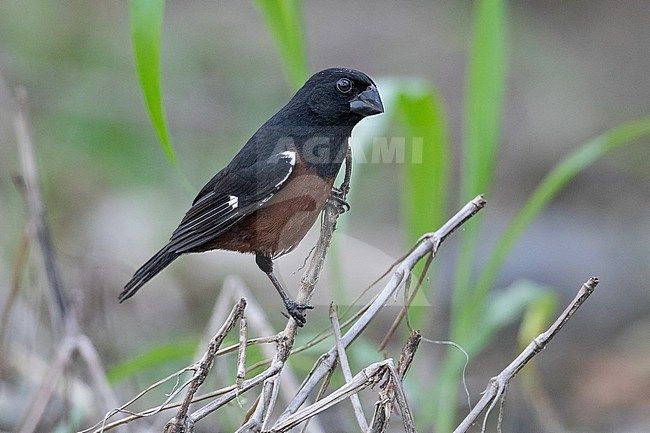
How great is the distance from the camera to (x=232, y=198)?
218cm

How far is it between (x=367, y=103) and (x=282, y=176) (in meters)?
0.28

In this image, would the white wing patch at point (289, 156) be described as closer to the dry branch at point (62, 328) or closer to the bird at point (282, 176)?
the bird at point (282, 176)

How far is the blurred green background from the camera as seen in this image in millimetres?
3902

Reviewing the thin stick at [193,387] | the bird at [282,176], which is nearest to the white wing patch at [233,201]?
the bird at [282,176]

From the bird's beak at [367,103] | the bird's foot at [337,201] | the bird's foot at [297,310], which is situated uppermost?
the bird's beak at [367,103]

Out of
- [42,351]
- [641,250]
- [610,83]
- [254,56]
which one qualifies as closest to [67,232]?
[42,351]

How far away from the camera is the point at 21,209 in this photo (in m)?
5.02

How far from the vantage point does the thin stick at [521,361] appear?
174 centimetres

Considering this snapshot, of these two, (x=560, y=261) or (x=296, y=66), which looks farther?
(x=560, y=261)

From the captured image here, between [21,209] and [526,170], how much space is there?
397 cm

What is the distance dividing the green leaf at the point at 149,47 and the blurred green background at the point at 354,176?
99 centimetres

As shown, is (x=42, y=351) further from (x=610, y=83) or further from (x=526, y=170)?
(x=610, y=83)

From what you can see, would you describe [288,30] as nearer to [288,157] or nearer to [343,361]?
[288,157]

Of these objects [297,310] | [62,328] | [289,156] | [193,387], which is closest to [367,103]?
[289,156]
